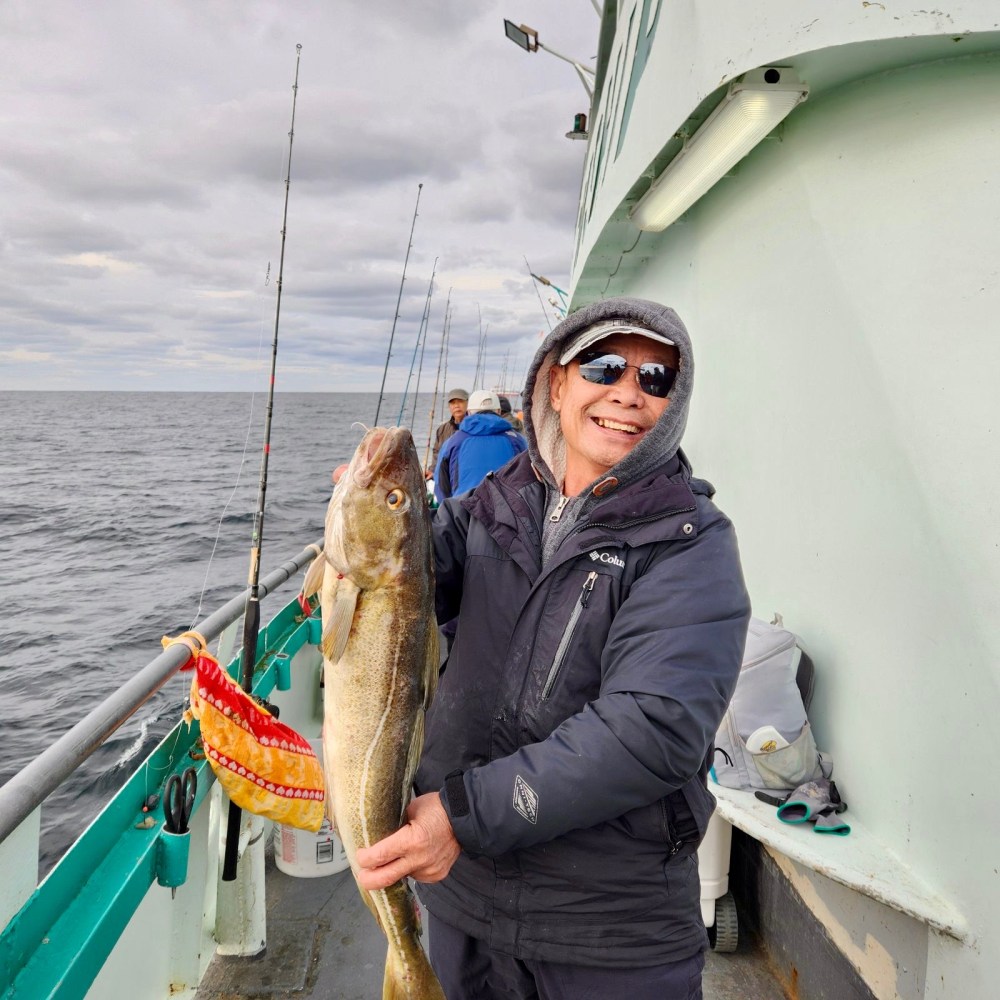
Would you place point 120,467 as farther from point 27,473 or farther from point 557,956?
point 557,956

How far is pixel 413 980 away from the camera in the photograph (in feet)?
6.53

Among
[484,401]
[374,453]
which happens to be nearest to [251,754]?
[374,453]

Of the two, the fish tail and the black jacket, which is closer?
the black jacket

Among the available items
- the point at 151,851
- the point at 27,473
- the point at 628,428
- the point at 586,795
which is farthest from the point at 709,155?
the point at 27,473

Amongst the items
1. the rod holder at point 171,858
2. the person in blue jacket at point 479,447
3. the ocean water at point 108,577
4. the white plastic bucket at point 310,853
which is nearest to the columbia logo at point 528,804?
the rod holder at point 171,858

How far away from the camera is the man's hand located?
1.71 meters

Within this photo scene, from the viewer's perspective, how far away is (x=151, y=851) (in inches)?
93.9

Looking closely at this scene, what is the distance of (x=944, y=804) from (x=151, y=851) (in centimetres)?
265

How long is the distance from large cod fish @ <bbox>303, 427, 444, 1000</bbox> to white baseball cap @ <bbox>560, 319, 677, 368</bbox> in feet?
2.09

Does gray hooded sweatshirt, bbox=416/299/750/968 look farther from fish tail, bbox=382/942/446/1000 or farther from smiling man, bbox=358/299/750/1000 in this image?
fish tail, bbox=382/942/446/1000

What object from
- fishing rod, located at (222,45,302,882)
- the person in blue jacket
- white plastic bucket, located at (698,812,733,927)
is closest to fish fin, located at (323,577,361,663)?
fishing rod, located at (222,45,302,882)

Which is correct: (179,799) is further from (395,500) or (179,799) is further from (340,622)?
(395,500)

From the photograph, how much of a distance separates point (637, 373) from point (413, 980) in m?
1.77

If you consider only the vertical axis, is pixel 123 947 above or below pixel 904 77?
below
